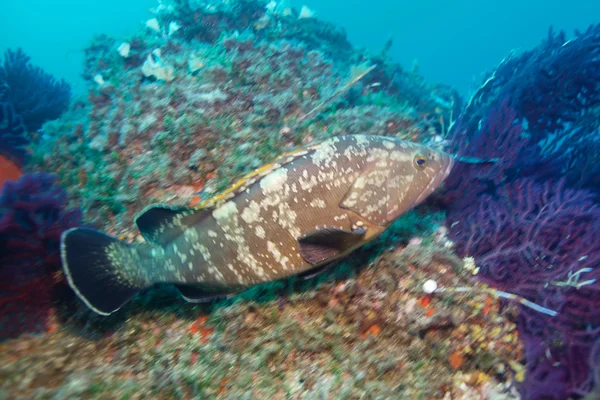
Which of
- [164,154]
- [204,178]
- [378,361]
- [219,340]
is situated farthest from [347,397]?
[164,154]

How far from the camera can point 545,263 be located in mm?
3674

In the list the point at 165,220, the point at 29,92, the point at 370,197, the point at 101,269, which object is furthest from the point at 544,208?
the point at 29,92

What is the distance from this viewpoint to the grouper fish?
2900mm

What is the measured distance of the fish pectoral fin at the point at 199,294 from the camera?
10.8 ft

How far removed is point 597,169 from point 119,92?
837cm

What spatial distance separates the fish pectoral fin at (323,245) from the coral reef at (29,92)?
8.63 meters

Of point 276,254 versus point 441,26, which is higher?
point 441,26

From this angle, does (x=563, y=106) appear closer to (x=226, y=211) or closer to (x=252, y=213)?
(x=252, y=213)

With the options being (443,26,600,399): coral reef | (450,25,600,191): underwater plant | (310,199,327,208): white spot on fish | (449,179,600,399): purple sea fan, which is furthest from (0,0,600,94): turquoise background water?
(310,199,327,208): white spot on fish

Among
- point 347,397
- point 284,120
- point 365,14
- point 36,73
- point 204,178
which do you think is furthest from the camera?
point 365,14

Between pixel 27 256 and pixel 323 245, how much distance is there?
314 centimetres

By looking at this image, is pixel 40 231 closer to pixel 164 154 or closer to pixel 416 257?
pixel 164 154

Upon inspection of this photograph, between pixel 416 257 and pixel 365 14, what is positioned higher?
pixel 365 14

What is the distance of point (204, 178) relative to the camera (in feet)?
15.5
